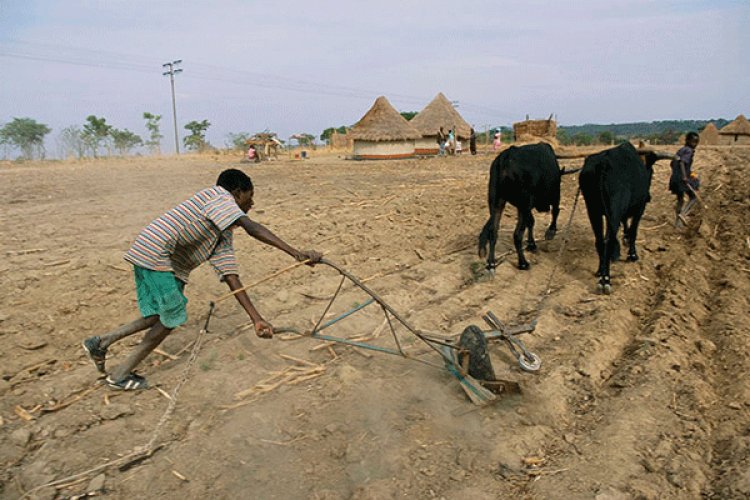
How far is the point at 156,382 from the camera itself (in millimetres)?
3932

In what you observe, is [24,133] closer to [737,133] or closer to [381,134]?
[381,134]

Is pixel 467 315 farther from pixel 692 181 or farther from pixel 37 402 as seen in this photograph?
pixel 692 181

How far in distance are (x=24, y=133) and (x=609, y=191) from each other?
141 feet

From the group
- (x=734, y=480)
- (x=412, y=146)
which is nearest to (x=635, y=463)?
(x=734, y=480)

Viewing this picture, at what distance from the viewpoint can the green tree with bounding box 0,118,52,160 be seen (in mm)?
36031

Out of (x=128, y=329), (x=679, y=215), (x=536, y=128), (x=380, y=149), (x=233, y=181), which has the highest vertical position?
(x=536, y=128)

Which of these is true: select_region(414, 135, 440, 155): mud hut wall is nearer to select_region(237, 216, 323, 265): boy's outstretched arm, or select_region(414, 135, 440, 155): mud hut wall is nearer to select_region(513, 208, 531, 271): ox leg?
select_region(513, 208, 531, 271): ox leg

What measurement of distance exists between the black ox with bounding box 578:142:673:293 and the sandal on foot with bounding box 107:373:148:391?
14.9ft

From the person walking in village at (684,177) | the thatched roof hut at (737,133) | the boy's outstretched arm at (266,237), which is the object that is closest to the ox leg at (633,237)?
the person walking in village at (684,177)

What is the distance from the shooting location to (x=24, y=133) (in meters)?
37.0

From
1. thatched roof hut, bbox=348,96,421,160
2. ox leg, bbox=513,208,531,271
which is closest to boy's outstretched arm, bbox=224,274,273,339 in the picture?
ox leg, bbox=513,208,531,271

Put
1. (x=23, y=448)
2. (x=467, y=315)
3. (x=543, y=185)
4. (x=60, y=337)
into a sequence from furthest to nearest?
(x=543, y=185)
(x=467, y=315)
(x=60, y=337)
(x=23, y=448)

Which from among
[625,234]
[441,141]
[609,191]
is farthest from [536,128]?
[609,191]

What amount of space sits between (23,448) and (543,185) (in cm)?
589
